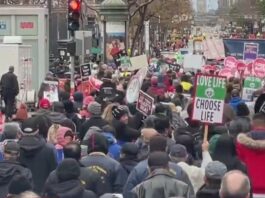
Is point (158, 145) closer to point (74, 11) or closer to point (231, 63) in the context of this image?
point (74, 11)

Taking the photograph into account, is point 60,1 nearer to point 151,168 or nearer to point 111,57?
point 111,57

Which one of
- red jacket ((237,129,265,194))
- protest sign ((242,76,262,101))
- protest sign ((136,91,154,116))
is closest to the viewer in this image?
red jacket ((237,129,265,194))

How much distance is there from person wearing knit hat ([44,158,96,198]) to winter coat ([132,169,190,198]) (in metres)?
0.50

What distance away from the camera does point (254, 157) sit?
1092 cm

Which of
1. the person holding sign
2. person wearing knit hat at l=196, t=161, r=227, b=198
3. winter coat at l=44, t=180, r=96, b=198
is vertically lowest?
winter coat at l=44, t=180, r=96, b=198

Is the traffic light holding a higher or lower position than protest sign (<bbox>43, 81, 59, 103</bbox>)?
higher

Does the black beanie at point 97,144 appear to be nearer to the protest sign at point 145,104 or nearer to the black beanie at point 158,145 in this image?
the black beanie at point 158,145

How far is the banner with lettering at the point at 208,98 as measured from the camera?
12.5 m

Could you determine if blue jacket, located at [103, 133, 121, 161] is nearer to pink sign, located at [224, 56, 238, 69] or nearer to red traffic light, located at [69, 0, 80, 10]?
red traffic light, located at [69, 0, 80, 10]

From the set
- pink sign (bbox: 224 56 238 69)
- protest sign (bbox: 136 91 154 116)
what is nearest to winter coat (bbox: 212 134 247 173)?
protest sign (bbox: 136 91 154 116)

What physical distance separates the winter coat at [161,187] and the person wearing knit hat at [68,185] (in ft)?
1.64

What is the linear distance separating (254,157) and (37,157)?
238 cm

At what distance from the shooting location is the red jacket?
10.8 m

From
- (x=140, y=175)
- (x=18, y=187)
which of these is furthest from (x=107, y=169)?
(x=18, y=187)
